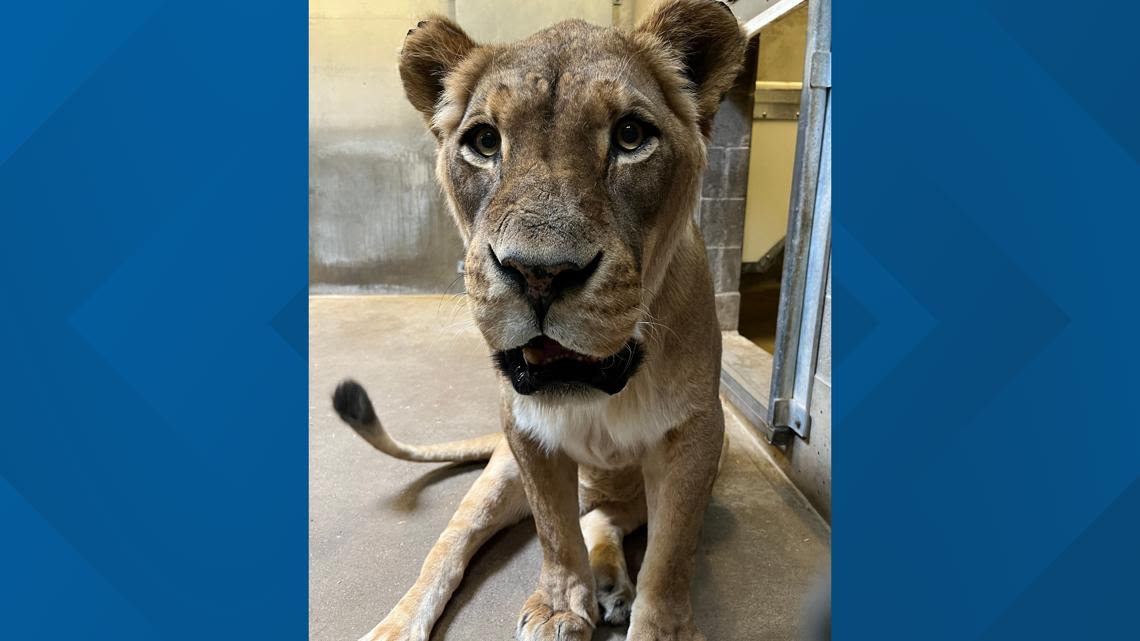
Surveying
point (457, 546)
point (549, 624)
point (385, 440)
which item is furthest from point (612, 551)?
point (385, 440)

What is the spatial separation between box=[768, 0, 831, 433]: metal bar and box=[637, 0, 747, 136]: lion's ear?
3.81ft

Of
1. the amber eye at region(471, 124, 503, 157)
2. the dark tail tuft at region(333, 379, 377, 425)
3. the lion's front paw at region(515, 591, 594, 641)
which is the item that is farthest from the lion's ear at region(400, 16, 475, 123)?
the lion's front paw at region(515, 591, 594, 641)

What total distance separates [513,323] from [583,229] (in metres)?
0.20

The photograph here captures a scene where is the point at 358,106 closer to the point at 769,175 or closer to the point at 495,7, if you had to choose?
the point at 495,7

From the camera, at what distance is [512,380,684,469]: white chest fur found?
62.4 inches

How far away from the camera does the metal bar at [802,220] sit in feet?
7.98

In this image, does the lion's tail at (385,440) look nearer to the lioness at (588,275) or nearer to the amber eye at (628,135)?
the lioness at (588,275)

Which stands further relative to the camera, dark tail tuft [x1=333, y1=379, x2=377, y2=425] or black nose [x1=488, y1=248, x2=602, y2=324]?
dark tail tuft [x1=333, y1=379, x2=377, y2=425]

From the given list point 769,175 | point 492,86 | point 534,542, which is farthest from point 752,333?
point 492,86

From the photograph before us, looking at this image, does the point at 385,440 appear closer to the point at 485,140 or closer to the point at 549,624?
the point at 549,624

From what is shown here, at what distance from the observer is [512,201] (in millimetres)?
1106

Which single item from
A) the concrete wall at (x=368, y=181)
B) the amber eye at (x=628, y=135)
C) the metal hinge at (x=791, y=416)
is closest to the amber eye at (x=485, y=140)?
the amber eye at (x=628, y=135)

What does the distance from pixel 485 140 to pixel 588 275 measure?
0.43m

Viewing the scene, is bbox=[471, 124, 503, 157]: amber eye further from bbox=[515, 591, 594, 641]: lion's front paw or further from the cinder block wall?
the cinder block wall
